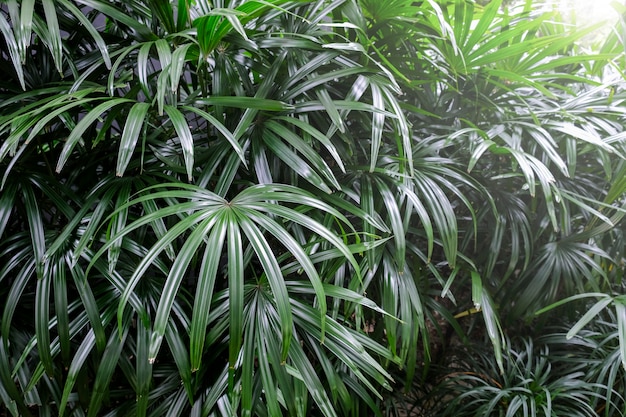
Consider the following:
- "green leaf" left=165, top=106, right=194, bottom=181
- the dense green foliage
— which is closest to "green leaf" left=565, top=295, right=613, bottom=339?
the dense green foliage

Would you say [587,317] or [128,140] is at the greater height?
[128,140]

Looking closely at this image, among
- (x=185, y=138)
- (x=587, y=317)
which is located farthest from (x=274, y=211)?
(x=587, y=317)

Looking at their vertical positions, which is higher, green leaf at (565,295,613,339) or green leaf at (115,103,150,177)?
green leaf at (115,103,150,177)

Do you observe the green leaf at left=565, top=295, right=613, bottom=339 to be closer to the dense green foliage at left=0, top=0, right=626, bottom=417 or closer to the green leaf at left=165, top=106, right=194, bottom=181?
the dense green foliage at left=0, top=0, right=626, bottom=417

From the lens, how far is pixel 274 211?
65cm

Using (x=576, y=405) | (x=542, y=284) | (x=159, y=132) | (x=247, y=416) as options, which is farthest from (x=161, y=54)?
(x=576, y=405)

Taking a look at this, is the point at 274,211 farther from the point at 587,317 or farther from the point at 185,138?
the point at 587,317

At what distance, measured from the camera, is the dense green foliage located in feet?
2.25

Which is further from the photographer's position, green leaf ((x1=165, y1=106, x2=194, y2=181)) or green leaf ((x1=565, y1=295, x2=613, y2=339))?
green leaf ((x1=565, y1=295, x2=613, y2=339))

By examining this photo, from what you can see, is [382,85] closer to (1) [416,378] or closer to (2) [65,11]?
(2) [65,11]

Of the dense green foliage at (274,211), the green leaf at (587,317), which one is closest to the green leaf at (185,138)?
the dense green foliage at (274,211)

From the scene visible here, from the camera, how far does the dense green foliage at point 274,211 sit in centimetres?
69

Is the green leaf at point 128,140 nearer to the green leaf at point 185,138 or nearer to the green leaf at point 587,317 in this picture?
the green leaf at point 185,138

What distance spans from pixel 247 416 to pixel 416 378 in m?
0.69
